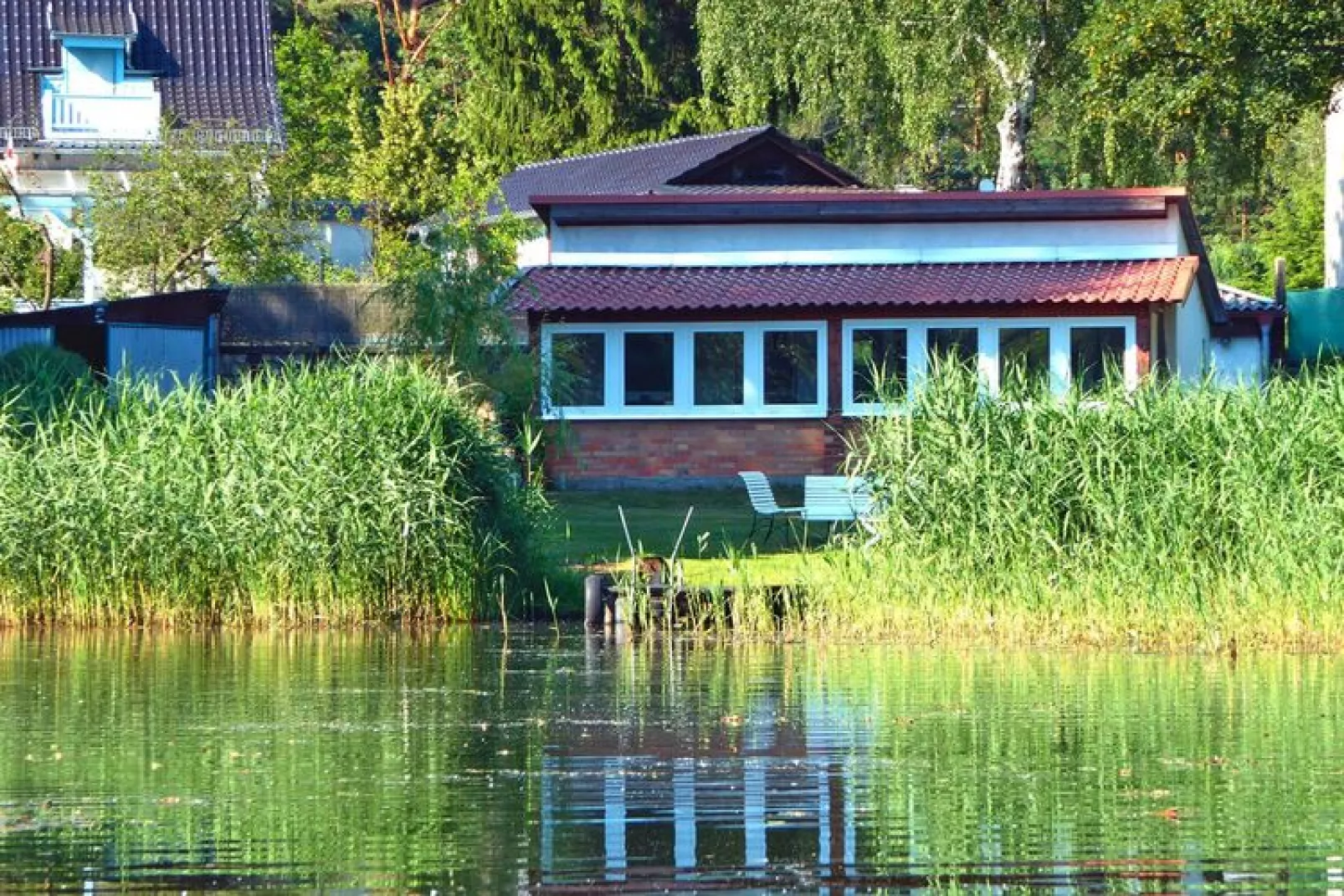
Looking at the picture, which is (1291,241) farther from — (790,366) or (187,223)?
(187,223)

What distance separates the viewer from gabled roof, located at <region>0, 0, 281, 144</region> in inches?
1989

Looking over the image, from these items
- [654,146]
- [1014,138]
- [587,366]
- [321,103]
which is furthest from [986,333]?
[321,103]

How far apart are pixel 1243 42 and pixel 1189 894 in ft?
69.4

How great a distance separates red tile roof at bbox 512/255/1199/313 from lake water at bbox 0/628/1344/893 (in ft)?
41.5

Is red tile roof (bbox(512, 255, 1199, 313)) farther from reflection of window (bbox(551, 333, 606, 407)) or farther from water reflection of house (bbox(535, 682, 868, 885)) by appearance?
water reflection of house (bbox(535, 682, 868, 885))

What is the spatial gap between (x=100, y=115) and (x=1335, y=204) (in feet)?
77.0

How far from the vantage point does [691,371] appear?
33.8 m

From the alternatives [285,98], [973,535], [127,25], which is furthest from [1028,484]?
[285,98]

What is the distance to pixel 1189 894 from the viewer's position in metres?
10.9

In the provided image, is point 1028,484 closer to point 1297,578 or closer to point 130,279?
point 1297,578

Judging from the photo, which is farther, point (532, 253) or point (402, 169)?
point (402, 169)

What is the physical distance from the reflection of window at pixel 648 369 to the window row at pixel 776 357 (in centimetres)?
1

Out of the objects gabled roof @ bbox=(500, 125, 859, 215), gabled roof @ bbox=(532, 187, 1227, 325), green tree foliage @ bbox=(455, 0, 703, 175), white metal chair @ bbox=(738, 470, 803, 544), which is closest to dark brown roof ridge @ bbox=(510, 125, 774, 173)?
gabled roof @ bbox=(500, 125, 859, 215)

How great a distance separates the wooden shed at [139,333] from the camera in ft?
102
